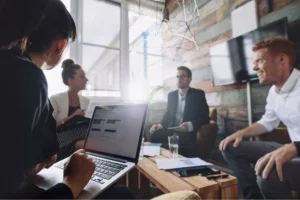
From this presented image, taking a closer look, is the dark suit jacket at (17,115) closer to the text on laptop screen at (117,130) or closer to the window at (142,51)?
the text on laptop screen at (117,130)

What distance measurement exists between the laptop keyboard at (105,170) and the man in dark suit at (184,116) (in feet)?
4.52

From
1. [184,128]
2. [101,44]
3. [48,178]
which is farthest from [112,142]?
[101,44]

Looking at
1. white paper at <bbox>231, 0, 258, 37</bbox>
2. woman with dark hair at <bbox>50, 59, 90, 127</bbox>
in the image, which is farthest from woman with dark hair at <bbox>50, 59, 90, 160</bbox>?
white paper at <bbox>231, 0, 258, 37</bbox>

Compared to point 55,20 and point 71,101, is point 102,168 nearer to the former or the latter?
point 55,20

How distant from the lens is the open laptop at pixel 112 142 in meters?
0.67

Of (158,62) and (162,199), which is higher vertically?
(158,62)

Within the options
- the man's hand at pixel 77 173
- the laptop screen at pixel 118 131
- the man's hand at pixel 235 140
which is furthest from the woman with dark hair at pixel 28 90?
the man's hand at pixel 235 140

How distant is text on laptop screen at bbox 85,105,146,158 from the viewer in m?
0.84

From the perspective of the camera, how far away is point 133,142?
32.6 inches

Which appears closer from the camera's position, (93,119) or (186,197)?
(186,197)

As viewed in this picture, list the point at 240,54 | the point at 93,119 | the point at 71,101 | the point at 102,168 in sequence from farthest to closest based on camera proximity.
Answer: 1. the point at 71,101
2. the point at 240,54
3. the point at 93,119
4. the point at 102,168

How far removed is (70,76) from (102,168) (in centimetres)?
168

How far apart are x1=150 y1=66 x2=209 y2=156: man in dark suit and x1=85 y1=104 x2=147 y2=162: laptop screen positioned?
1.25 m

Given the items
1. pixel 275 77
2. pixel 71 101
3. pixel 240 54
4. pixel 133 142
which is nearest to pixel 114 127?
pixel 133 142
